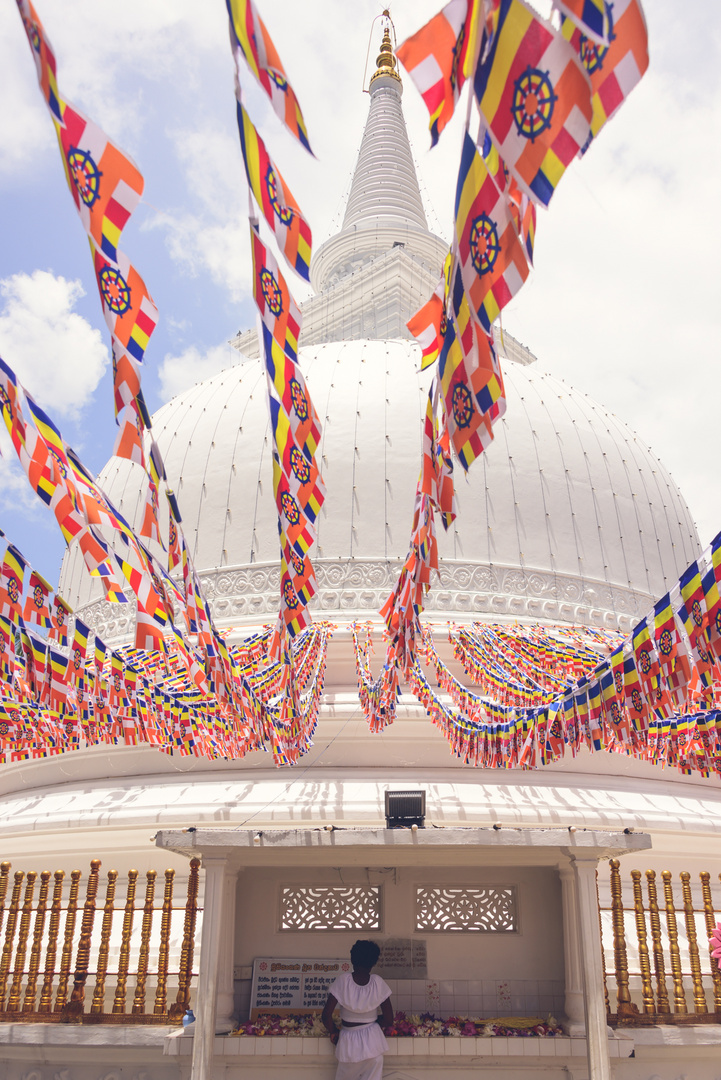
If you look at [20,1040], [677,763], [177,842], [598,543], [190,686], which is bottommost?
[20,1040]

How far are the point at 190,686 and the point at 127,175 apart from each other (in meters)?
5.98

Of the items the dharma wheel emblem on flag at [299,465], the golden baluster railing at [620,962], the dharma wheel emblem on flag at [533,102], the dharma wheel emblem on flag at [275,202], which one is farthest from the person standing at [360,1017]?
the dharma wheel emblem on flag at [533,102]

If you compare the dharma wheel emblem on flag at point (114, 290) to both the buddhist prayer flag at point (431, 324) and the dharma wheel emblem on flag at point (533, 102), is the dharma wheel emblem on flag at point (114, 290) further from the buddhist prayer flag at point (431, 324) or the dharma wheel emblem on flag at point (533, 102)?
the dharma wheel emblem on flag at point (533, 102)

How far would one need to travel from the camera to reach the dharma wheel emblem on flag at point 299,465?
16.8 feet

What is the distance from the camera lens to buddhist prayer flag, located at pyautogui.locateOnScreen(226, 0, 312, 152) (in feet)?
9.77

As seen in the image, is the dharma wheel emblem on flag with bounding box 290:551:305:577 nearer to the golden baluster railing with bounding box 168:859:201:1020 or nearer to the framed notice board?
the golden baluster railing with bounding box 168:859:201:1020

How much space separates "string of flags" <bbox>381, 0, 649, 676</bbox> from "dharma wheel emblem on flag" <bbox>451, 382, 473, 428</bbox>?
2.2 inches

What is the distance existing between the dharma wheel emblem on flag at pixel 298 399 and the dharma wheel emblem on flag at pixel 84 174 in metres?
1.42

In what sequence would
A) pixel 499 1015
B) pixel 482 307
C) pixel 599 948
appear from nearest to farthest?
pixel 482 307 < pixel 599 948 < pixel 499 1015

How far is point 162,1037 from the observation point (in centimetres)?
578

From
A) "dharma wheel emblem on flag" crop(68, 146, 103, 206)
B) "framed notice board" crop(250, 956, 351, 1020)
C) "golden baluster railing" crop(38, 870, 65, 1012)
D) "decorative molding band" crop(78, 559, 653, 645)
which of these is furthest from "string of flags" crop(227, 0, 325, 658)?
"decorative molding band" crop(78, 559, 653, 645)

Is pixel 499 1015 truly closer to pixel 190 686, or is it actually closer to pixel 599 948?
pixel 599 948

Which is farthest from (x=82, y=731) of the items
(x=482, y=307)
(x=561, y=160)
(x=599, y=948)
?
(x=561, y=160)

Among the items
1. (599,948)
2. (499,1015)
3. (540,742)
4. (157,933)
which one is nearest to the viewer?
(599,948)
